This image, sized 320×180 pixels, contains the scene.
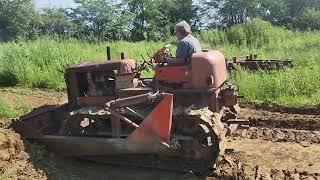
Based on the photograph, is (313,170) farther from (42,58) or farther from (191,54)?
(42,58)

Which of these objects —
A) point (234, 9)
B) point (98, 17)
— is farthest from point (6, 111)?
point (234, 9)

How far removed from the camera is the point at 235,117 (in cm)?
809

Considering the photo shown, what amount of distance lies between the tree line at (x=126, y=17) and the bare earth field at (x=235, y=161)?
17.6 m

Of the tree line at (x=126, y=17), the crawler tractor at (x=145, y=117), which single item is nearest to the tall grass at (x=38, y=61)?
the crawler tractor at (x=145, y=117)

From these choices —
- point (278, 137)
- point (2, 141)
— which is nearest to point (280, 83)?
point (278, 137)

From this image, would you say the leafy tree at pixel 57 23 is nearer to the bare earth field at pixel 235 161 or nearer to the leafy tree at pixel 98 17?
the leafy tree at pixel 98 17

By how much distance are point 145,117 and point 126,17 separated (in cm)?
2292

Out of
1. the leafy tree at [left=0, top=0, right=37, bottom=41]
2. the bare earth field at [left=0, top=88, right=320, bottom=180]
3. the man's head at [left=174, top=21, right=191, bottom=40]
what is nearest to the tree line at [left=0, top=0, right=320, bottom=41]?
the leafy tree at [left=0, top=0, right=37, bottom=41]

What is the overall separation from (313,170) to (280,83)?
483cm

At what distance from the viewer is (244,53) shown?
57.0 feet

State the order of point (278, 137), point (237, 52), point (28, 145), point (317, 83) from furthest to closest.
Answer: point (237, 52) < point (317, 83) < point (278, 137) < point (28, 145)

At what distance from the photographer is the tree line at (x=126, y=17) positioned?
27.7 meters

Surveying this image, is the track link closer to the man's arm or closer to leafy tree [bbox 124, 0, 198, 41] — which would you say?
the man's arm

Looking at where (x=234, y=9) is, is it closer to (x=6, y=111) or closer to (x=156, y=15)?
(x=156, y=15)
